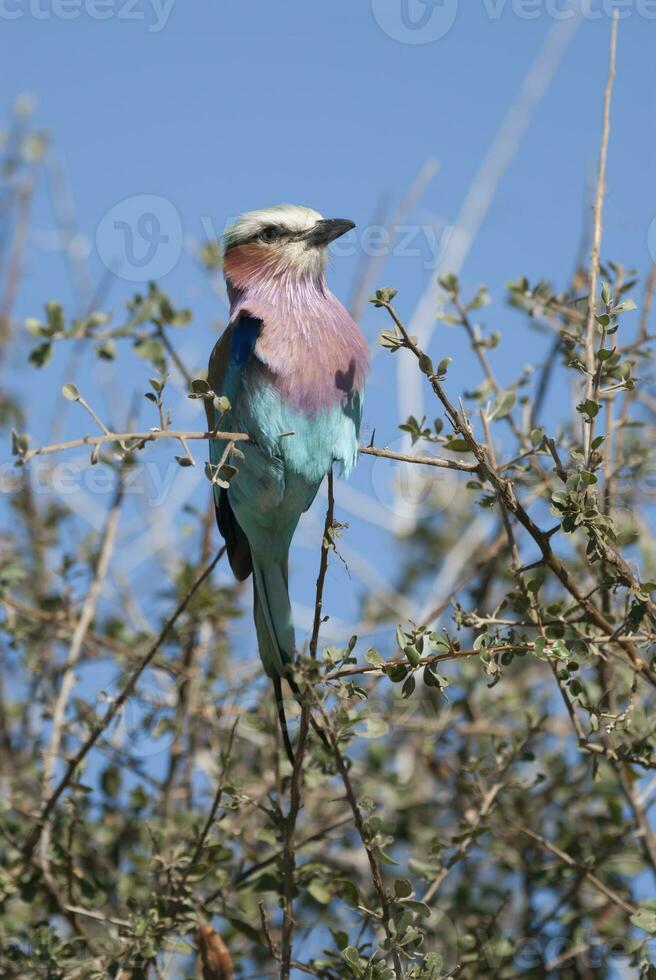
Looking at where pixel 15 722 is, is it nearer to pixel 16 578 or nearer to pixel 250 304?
pixel 16 578

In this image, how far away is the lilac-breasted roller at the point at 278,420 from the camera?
336 centimetres

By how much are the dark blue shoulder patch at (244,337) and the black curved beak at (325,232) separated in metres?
0.52

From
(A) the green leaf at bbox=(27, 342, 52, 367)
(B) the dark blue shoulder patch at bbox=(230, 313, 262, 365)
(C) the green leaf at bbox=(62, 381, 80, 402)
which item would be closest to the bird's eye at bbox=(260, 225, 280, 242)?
(B) the dark blue shoulder patch at bbox=(230, 313, 262, 365)

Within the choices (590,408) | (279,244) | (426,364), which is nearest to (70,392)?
(426,364)

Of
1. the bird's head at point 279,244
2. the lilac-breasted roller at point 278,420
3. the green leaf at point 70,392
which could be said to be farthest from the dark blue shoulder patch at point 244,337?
the green leaf at point 70,392

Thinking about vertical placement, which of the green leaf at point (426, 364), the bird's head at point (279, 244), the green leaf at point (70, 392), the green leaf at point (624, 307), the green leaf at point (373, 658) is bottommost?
the green leaf at point (373, 658)

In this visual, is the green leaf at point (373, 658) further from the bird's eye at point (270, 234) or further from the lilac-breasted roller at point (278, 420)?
the bird's eye at point (270, 234)

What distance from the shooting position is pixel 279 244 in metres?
3.96

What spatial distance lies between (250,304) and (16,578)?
1.06 metres

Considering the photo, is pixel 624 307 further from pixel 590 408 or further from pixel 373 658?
pixel 373 658

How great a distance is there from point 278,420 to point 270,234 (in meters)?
0.91

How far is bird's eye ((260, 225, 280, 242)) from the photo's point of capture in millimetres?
3980

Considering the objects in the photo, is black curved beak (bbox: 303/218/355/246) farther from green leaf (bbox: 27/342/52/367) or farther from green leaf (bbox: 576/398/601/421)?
green leaf (bbox: 576/398/601/421)

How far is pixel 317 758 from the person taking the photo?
3.15m
